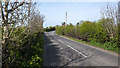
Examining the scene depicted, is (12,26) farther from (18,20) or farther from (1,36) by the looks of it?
(1,36)

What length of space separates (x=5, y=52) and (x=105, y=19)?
41.3 feet

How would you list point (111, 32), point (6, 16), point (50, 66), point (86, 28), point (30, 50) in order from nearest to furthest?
1. point (6, 16)
2. point (30, 50)
3. point (50, 66)
4. point (111, 32)
5. point (86, 28)

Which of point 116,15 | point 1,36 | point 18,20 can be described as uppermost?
point 116,15

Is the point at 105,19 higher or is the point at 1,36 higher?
the point at 105,19

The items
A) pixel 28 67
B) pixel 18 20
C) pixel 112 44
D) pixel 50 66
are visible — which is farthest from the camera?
pixel 112 44

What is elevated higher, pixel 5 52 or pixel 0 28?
pixel 0 28

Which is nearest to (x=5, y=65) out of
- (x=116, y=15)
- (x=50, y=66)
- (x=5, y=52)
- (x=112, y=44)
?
(x=5, y=52)

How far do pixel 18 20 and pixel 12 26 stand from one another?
0.77 ft

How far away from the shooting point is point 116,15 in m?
12.3

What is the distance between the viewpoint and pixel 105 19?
44.1ft

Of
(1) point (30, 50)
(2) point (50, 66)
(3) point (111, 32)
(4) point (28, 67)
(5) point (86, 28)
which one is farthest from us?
(5) point (86, 28)

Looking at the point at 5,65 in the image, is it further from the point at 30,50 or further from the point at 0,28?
the point at 30,50

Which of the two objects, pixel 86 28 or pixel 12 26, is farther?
pixel 86 28

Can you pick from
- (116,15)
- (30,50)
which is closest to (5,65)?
(30,50)
